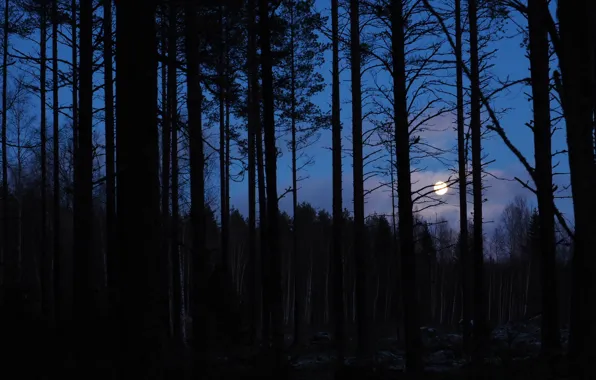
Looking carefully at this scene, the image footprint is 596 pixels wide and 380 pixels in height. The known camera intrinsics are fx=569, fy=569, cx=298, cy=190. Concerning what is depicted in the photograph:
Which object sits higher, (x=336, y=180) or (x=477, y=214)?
(x=336, y=180)

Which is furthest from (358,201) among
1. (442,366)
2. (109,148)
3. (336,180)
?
(109,148)

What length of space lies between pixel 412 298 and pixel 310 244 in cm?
4559

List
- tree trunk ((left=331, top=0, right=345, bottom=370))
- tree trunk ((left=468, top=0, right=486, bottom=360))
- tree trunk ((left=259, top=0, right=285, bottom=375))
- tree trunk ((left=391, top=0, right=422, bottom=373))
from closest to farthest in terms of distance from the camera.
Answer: tree trunk ((left=391, top=0, right=422, bottom=373)), tree trunk ((left=259, top=0, right=285, bottom=375)), tree trunk ((left=468, top=0, right=486, bottom=360)), tree trunk ((left=331, top=0, right=345, bottom=370))

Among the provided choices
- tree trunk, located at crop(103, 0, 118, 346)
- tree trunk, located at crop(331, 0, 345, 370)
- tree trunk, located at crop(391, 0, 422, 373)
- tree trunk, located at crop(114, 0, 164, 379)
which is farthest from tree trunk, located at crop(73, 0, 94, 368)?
tree trunk, located at crop(331, 0, 345, 370)

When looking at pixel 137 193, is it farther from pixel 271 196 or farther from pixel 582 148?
pixel 271 196

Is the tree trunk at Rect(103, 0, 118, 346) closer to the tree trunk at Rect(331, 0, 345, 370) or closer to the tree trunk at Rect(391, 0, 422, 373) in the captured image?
the tree trunk at Rect(391, 0, 422, 373)

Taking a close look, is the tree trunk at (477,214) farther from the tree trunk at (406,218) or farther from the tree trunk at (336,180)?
the tree trunk at (406,218)

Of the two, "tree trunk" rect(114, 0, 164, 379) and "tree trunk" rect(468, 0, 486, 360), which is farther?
"tree trunk" rect(468, 0, 486, 360)

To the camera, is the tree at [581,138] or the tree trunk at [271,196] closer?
the tree at [581,138]

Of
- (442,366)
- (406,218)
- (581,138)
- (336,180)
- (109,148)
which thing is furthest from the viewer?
(336,180)

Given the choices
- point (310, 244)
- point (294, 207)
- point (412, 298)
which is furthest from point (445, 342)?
point (310, 244)

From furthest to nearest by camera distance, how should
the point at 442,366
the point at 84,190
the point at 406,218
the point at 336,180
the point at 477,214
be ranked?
the point at 336,180 < the point at 477,214 < the point at 442,366 < the point at 84,190 < the point at 406,218

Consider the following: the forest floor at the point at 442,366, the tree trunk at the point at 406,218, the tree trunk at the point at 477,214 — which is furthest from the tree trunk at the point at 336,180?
the tree trunk at the point at 406,218

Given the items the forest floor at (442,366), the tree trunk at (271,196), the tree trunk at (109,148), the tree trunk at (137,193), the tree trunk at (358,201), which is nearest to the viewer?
the tree trunk at (137,193)
